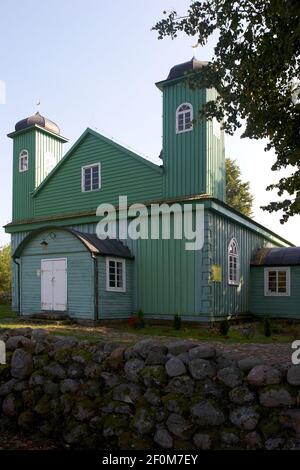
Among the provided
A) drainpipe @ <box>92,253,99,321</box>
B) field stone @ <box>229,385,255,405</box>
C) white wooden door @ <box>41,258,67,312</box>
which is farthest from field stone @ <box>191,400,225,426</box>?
white wooden door @ <box>41,258,67,312</box>

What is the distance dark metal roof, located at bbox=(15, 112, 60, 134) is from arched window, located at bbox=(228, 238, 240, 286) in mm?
11221

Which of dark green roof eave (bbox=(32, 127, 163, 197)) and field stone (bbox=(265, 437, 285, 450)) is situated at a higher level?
dark green roof eave (bbox=(32, 127, 163, 197))

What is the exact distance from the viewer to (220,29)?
7285 millimetres

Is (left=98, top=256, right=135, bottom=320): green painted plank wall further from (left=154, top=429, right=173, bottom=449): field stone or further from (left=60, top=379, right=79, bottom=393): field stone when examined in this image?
(left=154, top=429, right=173, bottom=449): field stone

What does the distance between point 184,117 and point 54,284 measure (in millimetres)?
7941

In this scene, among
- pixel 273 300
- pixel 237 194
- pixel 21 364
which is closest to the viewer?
pixel 21 364

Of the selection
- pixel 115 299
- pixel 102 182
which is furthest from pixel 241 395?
pixel 102 182

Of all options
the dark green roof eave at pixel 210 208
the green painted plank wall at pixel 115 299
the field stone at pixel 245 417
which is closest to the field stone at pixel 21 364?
the field stone at pixel 245 417

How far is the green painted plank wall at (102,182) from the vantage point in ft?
51.8

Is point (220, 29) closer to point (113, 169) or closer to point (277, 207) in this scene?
point (277, 207)

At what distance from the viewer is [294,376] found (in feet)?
16.6

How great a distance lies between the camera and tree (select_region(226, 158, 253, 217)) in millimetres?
38031

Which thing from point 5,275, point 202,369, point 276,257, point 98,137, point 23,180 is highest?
point 98,137

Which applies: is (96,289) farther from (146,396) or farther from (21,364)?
(146,396)
